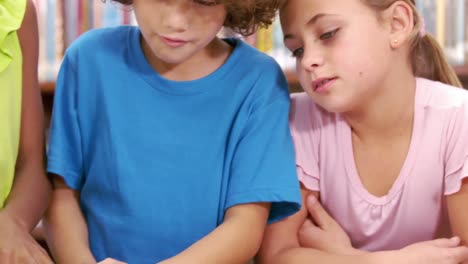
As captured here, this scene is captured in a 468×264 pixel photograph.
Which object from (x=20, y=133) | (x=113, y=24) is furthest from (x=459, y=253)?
(x=113, y=24)

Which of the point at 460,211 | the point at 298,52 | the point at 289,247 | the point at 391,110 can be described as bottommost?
the point at 289,247

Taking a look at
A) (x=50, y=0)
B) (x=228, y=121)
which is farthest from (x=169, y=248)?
(x=50, y=0)

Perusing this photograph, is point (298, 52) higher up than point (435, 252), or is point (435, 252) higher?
point (298, 52)

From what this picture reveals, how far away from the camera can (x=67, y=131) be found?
1320mm

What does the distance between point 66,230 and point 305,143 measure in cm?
47

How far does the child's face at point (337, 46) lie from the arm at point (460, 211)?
24cm

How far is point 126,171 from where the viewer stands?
4.18ft

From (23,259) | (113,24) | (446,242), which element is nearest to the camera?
(23,259)

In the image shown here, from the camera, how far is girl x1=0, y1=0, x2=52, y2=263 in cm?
121

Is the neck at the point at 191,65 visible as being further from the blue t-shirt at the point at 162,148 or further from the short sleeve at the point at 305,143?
the short sleeve at the point at 305,143

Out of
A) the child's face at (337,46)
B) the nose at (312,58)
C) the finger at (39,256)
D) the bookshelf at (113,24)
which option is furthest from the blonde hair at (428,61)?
the bookshelf at (113,24)

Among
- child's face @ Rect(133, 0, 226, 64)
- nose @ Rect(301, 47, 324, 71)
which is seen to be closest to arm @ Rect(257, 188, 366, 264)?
nose @ Rect(301, 47, 324, 71)

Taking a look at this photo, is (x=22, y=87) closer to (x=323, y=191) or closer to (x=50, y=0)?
(x=323, y=191)

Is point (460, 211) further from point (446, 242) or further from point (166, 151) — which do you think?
point (166, 151)
